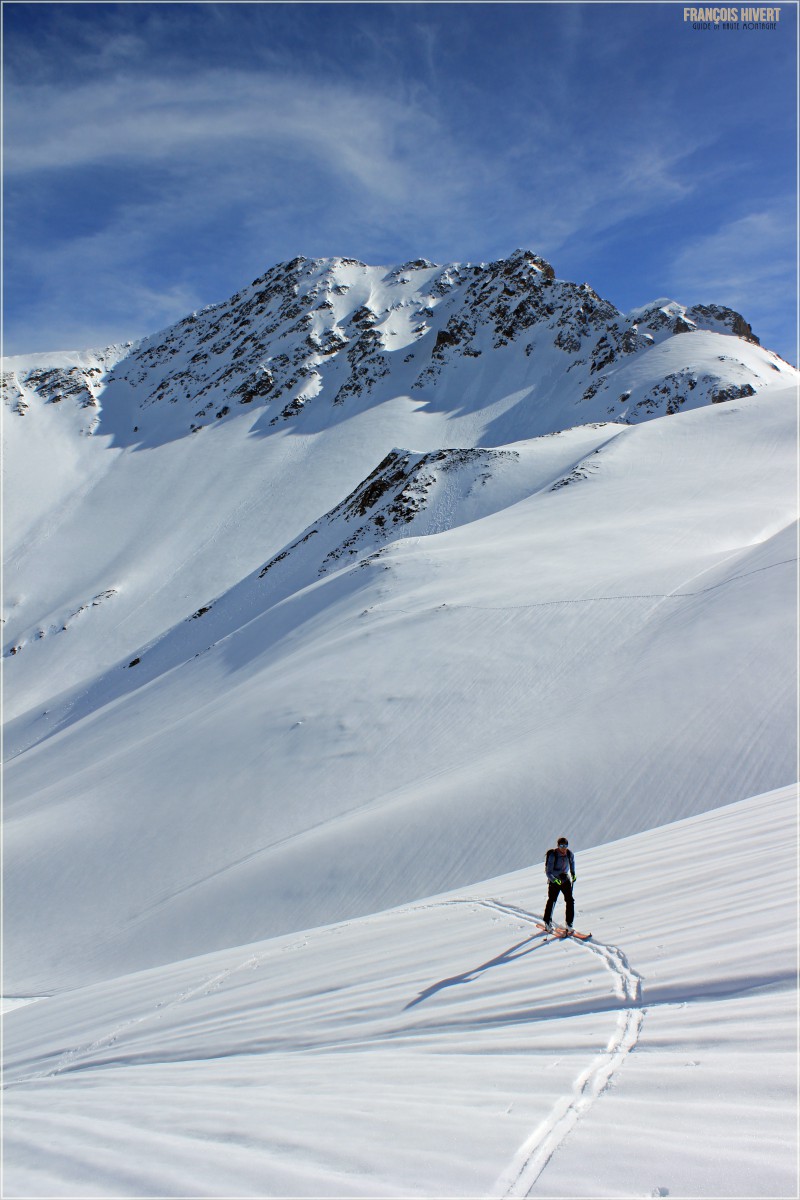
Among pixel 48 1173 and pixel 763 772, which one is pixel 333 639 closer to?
pixel 763 772

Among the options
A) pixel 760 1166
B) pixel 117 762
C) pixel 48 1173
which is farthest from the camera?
pixel 117 762

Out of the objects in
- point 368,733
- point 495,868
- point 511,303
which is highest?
point 511,303

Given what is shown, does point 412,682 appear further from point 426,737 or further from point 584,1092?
point 584,1092

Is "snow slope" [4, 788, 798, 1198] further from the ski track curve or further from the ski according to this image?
the ski

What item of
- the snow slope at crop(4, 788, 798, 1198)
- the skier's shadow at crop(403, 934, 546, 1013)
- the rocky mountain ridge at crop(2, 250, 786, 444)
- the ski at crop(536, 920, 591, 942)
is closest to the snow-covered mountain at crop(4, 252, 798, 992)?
the snow slope at crop(4, 788, 798, 1198)

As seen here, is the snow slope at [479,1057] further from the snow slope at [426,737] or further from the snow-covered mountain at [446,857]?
the snow slope at [426,737]

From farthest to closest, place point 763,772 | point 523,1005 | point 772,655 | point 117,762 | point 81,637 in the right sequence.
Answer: point 81,637, point 117,762, point 772,655, point 763,772, point 523,1005

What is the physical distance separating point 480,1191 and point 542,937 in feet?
13.7

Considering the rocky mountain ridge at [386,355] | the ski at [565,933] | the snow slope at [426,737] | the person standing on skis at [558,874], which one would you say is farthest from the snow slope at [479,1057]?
the rocky mountain ridge at [386,355]

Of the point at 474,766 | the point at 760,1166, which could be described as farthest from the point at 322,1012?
the point at 474,766

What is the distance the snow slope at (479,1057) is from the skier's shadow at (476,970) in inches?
1.2

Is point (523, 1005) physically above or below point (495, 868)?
below

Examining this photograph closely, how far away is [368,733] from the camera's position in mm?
17484

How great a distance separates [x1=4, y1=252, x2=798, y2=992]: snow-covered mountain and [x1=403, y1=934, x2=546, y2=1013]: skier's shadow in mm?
4190
